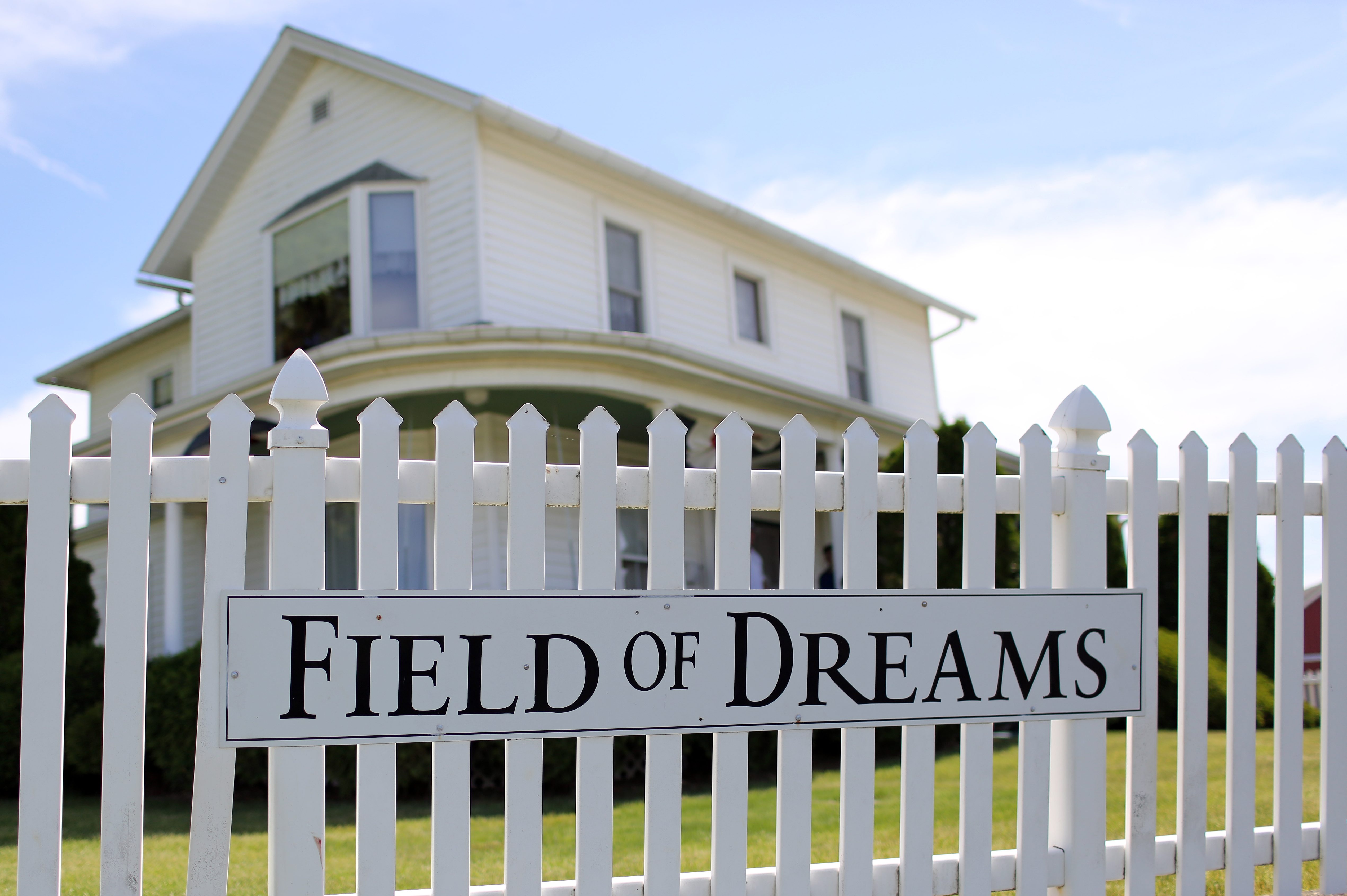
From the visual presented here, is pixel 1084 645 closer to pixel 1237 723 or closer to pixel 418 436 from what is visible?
pixel 1237 723

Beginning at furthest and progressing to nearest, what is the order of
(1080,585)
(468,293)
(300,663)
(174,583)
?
(174,583), (468,293), (1080,585), (300,663)

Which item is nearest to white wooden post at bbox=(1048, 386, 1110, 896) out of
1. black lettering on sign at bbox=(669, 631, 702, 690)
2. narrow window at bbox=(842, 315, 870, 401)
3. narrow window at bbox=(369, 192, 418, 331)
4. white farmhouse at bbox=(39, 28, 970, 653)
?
black lettering on sign at bbox=(669, 631, 702, 690)

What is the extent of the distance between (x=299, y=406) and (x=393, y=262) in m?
9.21

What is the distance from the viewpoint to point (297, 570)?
A: 287 centimetres

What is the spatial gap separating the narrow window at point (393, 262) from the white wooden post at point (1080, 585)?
29.5 ft

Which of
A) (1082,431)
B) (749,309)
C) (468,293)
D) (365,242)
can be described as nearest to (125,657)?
(1082,431)

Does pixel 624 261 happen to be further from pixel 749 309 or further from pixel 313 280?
pixel 313 280

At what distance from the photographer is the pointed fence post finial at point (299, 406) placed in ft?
9.39

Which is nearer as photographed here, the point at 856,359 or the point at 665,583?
the point at 665,583

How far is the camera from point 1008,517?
1045 cm

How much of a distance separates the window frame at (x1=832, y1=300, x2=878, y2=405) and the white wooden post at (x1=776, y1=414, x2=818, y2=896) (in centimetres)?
1229

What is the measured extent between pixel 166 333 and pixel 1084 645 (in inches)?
633

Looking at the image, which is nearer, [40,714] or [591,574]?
[40,714]

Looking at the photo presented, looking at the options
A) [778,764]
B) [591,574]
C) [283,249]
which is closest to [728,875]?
[778,764]
